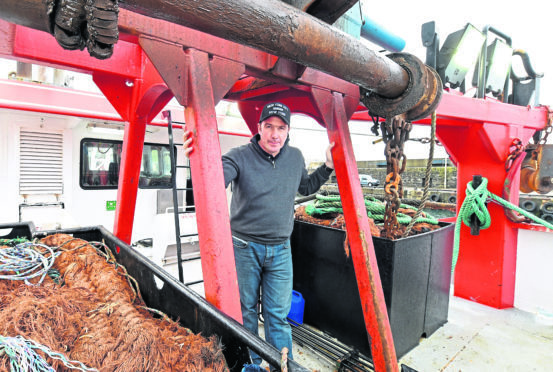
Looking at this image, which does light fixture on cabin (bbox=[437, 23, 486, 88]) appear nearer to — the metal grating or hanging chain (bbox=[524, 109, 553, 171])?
hanging chain (bbox=[524, 109, 553, 171])

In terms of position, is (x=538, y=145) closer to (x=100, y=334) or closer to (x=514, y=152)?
(x=514, y=152)

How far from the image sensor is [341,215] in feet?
9.64

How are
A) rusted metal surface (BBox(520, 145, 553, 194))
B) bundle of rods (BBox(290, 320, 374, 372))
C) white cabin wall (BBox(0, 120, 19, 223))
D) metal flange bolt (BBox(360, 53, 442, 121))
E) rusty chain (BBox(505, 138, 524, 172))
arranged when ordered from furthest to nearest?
1. white cabin wall (BBox(0, 120, 19, 223))
2. rusted metal surface (BBox(520, 145, 553, 194))
3. rusty chain (BBox(505, 138, 524, 172))
4. bundle of rods (BBox(290, 320, 374, 372))
5. metal flange bolt (BBox(360, 53, 442, 121))

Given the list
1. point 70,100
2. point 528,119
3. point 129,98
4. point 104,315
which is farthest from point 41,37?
point 528,119

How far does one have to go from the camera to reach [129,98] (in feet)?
7.32

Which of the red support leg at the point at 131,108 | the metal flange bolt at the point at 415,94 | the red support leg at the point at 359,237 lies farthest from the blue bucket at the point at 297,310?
the metal flange bolt at the point at 415,94

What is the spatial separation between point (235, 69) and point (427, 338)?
2.82 meters

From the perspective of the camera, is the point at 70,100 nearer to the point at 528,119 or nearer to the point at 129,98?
the point at 129,98

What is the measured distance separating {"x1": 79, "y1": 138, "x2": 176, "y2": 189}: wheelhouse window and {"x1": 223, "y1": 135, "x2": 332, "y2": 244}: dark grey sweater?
380cm

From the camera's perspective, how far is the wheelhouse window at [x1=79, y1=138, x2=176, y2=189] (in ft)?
16.1

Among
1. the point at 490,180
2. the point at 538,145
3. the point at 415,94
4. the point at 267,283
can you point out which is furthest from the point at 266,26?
the point at 538,145

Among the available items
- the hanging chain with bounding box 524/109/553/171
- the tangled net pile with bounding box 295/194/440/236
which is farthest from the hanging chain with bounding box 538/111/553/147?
the tangled net pile with bounding box 295/194/440/236

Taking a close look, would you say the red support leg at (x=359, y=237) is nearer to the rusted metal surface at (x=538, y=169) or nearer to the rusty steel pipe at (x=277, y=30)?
the rusty steel pipe at (x=277, y=30)

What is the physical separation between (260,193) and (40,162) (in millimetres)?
4065
